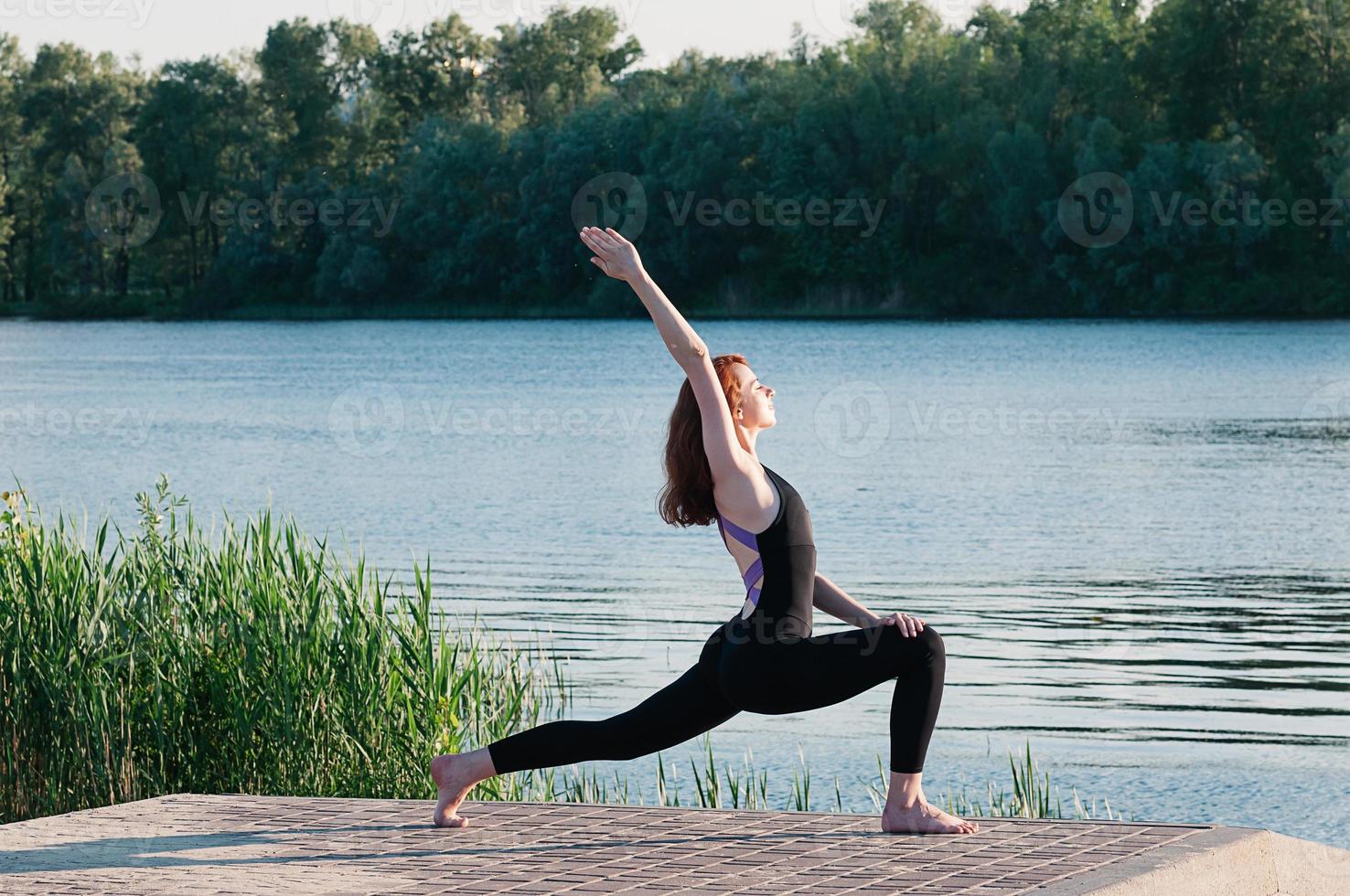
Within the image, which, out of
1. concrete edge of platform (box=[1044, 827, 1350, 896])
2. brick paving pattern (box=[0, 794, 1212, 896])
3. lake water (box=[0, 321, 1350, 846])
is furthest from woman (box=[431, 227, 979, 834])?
lake water (box=[0, 321, 1350, 846])

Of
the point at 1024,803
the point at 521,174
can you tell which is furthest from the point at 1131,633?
the point at 521,174

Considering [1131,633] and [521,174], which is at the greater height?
[521,174]

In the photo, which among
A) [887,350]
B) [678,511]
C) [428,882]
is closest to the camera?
[428,882]

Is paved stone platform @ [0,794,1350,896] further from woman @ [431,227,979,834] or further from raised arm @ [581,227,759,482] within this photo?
raised arm @ [581,227,759,482]

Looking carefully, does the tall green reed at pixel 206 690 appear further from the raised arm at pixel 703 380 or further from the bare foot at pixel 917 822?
the raised arm at pixel 703 380

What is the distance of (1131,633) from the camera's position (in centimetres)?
1666

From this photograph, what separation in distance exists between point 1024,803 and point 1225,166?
64.1 metres

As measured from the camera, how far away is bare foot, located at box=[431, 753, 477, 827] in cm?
615

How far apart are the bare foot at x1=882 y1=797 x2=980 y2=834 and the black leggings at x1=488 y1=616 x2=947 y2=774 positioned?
161 millimetres

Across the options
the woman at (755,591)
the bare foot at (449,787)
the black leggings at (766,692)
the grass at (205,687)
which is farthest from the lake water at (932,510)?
the woman at (755,591)

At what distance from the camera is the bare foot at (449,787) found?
20.2 ft

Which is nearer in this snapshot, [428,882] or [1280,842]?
[428,882]

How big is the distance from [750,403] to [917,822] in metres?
1.37

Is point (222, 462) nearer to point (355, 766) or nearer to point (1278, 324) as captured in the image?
point (355, 766)
